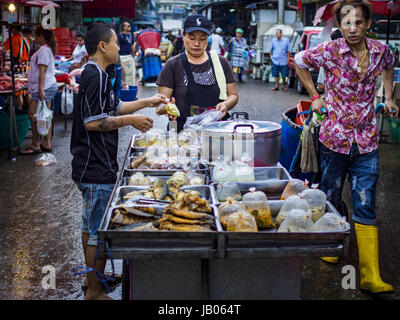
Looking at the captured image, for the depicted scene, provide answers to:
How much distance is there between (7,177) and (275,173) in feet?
15.7

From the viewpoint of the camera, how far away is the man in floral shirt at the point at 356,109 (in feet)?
10.8

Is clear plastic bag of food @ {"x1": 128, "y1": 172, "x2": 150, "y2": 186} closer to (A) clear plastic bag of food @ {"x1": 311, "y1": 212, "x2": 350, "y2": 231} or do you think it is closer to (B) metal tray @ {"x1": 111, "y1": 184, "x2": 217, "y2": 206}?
(B) metal tray @ {"x1": 111, "y1": 184, "x2": 217, "y2": 206}

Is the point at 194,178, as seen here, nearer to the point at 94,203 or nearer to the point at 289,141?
the point at 94,203

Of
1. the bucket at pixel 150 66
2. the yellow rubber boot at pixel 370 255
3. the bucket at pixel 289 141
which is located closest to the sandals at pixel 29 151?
the bucket at pixel 289 141

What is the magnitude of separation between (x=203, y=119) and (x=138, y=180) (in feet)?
3.61

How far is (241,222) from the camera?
2326mm

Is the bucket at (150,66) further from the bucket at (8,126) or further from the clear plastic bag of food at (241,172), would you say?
the clear plastic bag of food at (241,172)

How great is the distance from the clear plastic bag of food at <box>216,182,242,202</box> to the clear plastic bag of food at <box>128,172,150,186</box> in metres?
0.51

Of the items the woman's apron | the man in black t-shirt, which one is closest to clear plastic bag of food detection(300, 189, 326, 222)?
the man in black t-shirt

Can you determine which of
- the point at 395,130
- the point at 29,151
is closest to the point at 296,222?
the point at 29,151

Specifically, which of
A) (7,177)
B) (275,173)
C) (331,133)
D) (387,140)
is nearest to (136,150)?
(275,173)

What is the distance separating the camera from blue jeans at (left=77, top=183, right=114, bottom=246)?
3.20 meters
